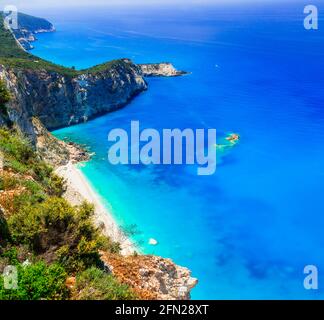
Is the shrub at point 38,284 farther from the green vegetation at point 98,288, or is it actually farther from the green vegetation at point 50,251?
the green vegetation at point 98,288

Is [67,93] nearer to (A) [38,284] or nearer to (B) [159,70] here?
(B) [159,70]

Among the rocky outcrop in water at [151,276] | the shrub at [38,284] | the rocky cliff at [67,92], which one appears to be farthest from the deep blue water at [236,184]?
the shrub at [38,284]

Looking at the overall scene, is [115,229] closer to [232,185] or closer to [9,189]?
[232,185]

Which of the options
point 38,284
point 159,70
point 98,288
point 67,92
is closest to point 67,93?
point 67,92

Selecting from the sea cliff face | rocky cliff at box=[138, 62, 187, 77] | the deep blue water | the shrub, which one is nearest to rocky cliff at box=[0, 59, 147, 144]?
the sea cliff face

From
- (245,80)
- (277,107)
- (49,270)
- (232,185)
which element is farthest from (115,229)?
(245,80)
